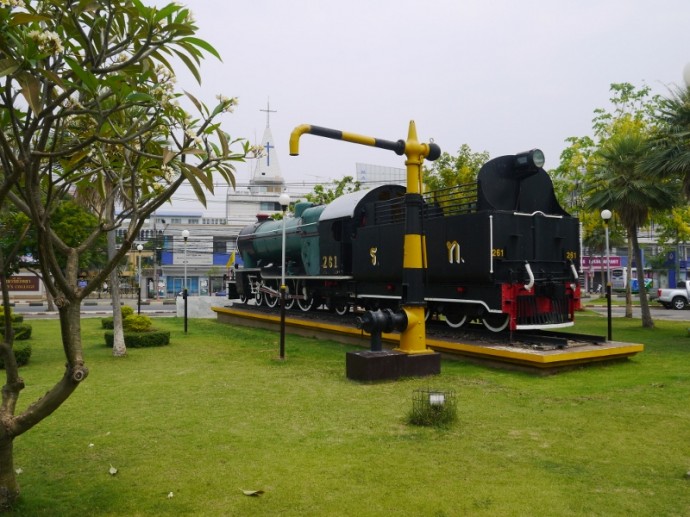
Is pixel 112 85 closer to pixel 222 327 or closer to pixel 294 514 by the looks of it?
pixel 294 514

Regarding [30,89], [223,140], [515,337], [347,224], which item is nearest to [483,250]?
[515,337]

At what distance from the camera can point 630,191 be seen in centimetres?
1869

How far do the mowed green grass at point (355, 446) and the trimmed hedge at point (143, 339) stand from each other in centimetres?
393

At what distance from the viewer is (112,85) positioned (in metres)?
3.27

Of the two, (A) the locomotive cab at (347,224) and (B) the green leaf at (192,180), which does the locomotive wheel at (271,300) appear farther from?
(B) the green leaf at (192,180)

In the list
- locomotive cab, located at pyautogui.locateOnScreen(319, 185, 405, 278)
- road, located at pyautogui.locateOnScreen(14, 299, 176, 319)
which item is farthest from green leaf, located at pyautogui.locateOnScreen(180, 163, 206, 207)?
road, located at pyautogui.locateOnScreen(14, 299, 176, 319)

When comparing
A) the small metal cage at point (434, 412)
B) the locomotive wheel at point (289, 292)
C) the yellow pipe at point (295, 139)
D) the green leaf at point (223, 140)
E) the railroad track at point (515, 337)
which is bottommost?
the small metal cage at point (434, 412)

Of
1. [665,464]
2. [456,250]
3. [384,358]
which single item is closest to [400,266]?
[456,250]

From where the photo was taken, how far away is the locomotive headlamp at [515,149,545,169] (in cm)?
1163

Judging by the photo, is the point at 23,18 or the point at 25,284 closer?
the point at 23,18

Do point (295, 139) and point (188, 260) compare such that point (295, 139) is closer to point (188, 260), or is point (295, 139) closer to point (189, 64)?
point (189, 64)

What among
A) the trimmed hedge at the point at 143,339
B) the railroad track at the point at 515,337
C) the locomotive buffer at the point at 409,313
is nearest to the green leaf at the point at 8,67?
the locomotive buffer at the point at 409,313

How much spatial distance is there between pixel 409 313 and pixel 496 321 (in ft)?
10.8

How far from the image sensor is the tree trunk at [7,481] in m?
4.34
